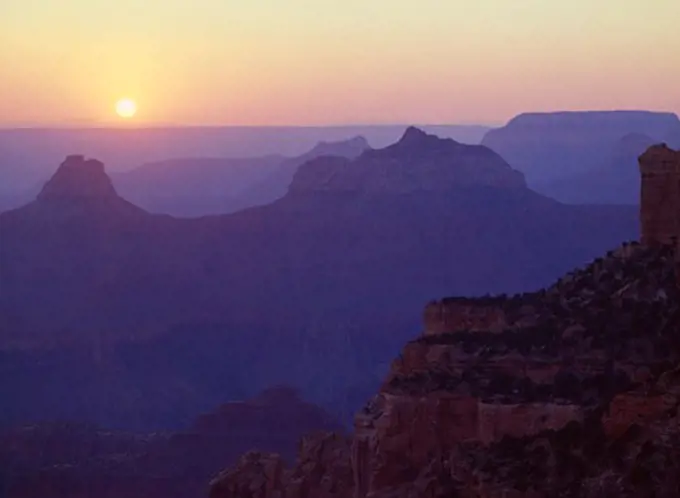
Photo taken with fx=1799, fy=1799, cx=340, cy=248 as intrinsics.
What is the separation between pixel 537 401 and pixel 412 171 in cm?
10047

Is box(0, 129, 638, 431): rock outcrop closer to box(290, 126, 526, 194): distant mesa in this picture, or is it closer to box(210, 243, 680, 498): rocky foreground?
box(290, 126, 526, 194): distant mesa

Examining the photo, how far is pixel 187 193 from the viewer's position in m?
181

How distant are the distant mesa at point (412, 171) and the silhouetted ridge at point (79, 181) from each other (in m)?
14.0

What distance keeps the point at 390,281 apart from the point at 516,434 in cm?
9188

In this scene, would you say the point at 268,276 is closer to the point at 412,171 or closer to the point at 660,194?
the point at 412,171

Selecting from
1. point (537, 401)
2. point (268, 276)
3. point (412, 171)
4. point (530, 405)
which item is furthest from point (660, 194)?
point (412, 171)

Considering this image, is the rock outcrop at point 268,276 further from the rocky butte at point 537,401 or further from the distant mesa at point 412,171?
the rocky butte at point 537,401

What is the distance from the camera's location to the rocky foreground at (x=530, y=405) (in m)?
22.3

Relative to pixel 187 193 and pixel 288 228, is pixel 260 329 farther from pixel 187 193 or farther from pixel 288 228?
pixel 187 193

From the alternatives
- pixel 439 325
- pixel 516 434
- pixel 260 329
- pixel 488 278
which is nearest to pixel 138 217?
pixel 260 329

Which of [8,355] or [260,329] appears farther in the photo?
[260,329]

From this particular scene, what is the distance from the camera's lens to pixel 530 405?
27.6m

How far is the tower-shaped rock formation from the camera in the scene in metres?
34.4

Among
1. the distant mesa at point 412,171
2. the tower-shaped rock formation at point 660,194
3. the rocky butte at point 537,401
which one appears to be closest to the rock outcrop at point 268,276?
the distant mesa at point 412,171
